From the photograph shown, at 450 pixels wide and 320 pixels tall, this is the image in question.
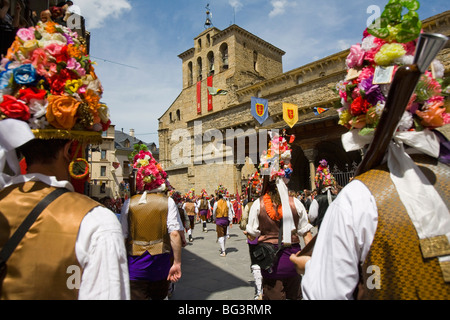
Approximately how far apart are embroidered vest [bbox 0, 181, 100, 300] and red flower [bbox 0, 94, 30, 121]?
45cm

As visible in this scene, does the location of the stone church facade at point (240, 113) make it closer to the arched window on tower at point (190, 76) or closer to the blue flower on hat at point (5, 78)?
the arched window on tower at point (190, 76)

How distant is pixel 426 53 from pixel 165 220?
3571 mm

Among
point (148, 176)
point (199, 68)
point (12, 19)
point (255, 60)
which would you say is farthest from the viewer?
point (199, 68)

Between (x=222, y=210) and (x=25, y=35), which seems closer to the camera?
(x=25, y=35)

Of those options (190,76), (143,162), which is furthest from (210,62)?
(143,162)

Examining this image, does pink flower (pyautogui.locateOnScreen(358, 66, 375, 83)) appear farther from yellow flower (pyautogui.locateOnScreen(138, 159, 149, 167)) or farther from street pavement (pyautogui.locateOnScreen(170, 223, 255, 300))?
street pavement (pyautogui.locateOnScreen(170, 223, 255, 300))

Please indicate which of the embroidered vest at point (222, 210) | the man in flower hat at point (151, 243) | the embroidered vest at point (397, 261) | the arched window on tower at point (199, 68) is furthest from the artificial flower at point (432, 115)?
the arched window on tower at point (199, 68)

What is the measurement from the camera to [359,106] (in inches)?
67.8

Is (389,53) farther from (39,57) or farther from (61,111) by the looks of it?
(39,57)

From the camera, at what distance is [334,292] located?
137cm

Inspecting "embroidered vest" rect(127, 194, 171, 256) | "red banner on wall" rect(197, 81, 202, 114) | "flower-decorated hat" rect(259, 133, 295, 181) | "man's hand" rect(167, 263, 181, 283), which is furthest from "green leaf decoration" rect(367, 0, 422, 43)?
"red banner on wall" rect(197, 81, 202, 114)

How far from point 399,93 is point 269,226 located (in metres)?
2.92

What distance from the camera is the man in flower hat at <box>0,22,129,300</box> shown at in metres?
1.24
